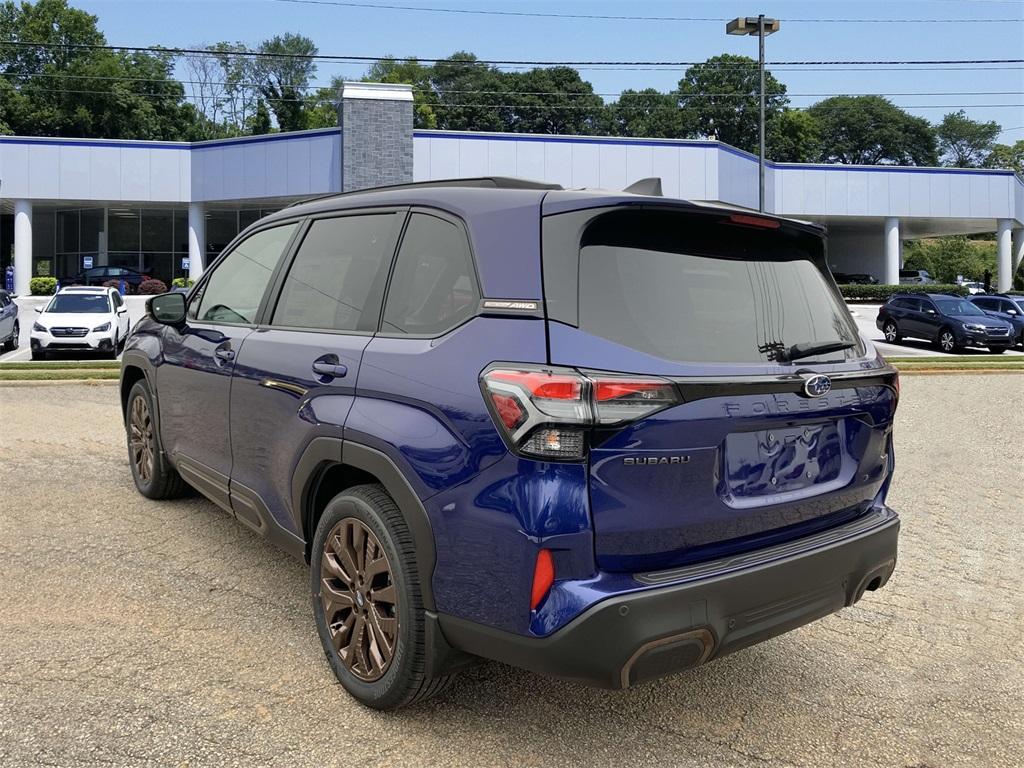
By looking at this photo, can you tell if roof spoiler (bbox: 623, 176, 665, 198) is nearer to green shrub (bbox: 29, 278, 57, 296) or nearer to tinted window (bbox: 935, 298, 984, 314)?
tinted window (bbox: 935, 298, 984, 314)

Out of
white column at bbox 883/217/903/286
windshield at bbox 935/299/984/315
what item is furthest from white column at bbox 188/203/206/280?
white column at bbox 883/217/903/286

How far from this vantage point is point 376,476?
2973 millimetres

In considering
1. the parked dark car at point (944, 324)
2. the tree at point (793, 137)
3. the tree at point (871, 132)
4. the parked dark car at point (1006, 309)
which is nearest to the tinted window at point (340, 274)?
the parked dark car at point (944, 324)

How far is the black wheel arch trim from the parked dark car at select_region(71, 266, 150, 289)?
4090 centimetres

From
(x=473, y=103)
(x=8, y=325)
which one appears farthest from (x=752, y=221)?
(x=473, y=103)

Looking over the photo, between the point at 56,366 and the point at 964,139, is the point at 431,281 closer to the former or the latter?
the point at 56,366

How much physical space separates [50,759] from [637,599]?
199 cm

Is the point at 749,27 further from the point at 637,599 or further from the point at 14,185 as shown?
the point at 14,185

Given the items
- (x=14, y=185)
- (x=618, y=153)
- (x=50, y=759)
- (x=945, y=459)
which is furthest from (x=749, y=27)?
(x=14, y=185)

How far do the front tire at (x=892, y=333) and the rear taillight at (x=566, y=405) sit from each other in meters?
26.0

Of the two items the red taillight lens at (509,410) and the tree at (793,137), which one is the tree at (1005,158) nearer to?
the tree at (793,137)

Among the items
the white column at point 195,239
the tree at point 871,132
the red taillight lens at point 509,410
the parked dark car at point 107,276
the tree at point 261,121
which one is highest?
the tree at point 871,132

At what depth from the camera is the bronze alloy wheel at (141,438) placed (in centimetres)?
571

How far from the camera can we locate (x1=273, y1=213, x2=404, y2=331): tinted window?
3.37m
